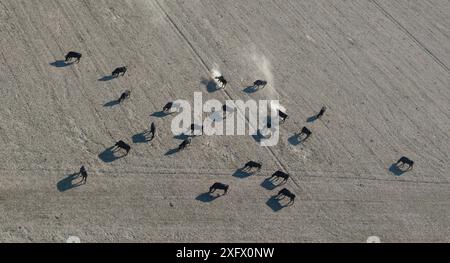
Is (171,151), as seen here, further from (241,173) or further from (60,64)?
(60,64)

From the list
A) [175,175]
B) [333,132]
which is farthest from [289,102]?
[175,175]

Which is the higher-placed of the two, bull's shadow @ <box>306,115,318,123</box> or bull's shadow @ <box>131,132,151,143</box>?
bull's shadow @ <box>131,132,151,143</box>

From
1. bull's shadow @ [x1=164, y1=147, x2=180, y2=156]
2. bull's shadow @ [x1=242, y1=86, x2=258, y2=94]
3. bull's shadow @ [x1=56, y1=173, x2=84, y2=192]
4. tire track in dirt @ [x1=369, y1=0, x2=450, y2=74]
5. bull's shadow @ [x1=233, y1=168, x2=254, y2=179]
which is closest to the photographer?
bull's shadow @ [x1=56, y1=173, x2=84, y2=192]

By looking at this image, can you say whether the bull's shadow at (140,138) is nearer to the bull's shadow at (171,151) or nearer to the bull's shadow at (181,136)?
the bull's shadow at (171,151)

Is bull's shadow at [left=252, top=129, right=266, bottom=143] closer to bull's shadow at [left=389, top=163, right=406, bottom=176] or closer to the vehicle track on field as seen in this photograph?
the vehicle track on field

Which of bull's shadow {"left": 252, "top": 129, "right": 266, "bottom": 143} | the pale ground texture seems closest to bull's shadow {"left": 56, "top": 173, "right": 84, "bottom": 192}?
the pale ground texture

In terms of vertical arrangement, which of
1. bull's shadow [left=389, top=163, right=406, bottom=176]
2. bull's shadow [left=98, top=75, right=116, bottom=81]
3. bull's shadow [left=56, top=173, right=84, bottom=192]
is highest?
bull's shadow [left=98, top=75, right=116, bottom=81]

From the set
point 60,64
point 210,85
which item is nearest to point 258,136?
point 210,85
